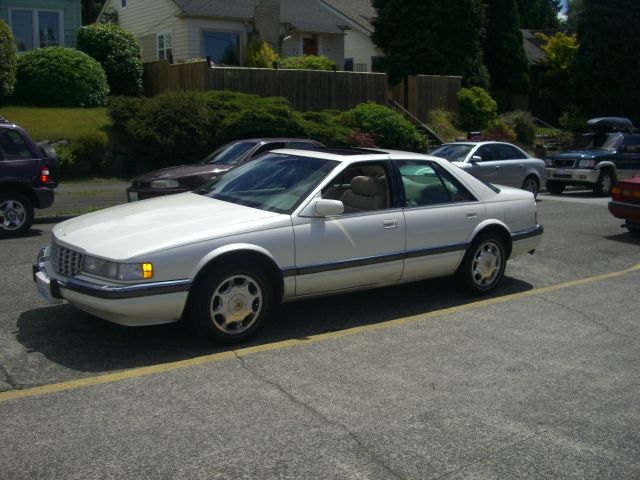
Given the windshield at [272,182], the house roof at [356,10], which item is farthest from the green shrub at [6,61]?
the house roof at [356,10]

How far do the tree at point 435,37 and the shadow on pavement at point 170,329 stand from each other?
962 inches

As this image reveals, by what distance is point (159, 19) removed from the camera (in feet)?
Answer: 105

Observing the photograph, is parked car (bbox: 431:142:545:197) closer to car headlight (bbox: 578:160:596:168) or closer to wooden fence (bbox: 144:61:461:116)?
car headlight (bbox: 578:160:596:168)

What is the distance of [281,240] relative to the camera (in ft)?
19.7

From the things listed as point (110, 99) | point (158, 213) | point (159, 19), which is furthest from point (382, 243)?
point (159, 19)

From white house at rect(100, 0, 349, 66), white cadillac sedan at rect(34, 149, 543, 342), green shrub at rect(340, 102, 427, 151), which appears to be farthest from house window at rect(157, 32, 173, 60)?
white cadillac sedan at rect(34, 149, 543, 342)

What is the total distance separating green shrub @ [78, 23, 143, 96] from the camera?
80.4 ft

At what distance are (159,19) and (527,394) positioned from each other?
30.1 metres

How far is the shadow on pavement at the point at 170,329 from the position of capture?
18.4 ft

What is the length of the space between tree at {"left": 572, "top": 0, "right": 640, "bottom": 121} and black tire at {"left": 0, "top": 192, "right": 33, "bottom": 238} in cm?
2900

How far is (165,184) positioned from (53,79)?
1178 centimetres

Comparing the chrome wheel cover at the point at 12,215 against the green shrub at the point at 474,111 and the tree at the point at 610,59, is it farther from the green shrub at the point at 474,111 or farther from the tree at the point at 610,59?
the tree at the point at 610,59

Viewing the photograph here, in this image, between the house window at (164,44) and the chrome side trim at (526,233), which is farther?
the house window at (164,44)

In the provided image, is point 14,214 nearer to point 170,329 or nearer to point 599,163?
point 170,329
